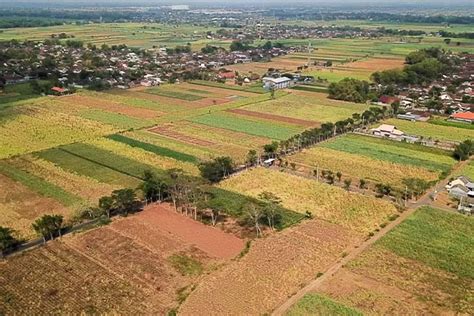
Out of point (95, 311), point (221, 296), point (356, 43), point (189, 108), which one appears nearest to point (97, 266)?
point (95, 311)

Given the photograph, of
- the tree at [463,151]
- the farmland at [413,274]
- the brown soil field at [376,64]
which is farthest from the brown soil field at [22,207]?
the brown soil field at [376,64]

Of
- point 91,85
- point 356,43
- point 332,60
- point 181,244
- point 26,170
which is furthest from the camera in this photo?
point 356,43

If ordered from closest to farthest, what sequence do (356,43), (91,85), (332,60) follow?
(91,85), (332,60), (356,43)

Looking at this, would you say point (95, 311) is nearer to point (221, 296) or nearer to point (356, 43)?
point (221, 296)

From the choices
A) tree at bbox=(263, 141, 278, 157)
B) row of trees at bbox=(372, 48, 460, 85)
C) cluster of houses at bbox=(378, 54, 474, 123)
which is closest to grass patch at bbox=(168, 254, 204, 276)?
tree at bbox=(263, 141, 278, 157)

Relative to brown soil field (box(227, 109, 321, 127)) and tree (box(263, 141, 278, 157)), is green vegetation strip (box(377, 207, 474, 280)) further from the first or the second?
brown soil field (box(227, 109, 321, 127))

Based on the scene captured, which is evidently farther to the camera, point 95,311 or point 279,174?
point 279,174
